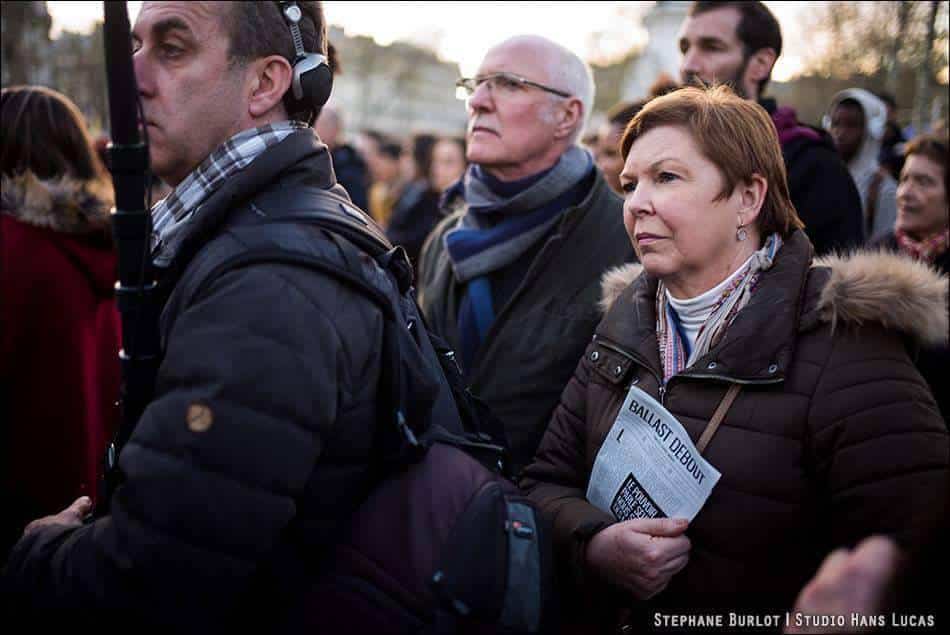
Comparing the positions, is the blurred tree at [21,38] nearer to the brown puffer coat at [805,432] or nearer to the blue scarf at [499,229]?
the blue scarf at [499,229]

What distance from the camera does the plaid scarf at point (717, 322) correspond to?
7.48ft

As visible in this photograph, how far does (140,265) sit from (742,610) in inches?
61.3

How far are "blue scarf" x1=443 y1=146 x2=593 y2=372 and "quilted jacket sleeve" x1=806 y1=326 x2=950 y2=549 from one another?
1.60 m

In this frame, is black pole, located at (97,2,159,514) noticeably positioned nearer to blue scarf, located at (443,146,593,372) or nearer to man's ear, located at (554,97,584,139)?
blue scarf, located at (443,146,593,372)

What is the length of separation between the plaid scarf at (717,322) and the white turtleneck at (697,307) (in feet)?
0.04

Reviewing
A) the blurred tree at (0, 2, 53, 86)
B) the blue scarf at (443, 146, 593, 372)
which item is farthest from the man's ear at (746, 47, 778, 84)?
the blurred tree at (0, 2, 53, 86)

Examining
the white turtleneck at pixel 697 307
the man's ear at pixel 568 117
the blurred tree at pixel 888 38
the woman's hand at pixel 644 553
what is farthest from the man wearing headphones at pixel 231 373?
the blurred tree at pixel 888 38

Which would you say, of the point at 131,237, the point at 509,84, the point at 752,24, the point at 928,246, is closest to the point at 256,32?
the point at 131,237

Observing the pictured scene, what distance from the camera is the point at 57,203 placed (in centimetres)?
349

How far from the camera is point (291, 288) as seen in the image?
152 centimetres

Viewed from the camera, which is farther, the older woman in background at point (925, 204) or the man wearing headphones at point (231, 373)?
Result: the older woman in background at point (925, 204)

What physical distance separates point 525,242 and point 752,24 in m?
1.67

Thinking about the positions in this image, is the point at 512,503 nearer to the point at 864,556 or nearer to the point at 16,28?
the point at 864,556

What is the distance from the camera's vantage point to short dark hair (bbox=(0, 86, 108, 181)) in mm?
3588
